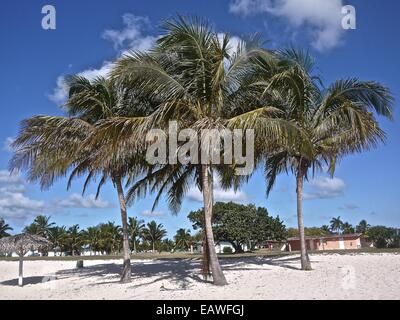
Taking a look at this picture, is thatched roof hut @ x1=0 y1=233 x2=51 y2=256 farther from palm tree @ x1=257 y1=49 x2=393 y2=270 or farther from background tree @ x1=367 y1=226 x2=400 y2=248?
background tree @ x1=367 y1=226 x2=400 y2=248

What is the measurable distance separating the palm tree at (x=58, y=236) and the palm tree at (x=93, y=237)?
3.86 meters

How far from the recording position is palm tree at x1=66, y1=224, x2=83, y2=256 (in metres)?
82.2

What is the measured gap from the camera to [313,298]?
9.61 metres

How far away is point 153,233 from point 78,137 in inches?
3141

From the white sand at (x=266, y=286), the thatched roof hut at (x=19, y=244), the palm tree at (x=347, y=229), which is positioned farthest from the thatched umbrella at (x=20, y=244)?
the palm tree at (x=347, y=229)

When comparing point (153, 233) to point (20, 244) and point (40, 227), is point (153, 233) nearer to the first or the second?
point (40, 227)

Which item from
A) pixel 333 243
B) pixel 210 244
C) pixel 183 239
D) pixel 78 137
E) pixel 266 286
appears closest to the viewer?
pixel 266 286

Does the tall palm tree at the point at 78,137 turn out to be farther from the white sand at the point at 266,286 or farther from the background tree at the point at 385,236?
the background tree at the point at 385,236

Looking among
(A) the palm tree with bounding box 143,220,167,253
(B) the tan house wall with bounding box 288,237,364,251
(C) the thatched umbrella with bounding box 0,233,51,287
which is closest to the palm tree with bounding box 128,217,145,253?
(A) the palm tree with bounding box 143,220,167,253

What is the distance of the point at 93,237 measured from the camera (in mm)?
81562

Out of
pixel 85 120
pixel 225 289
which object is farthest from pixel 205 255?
pixel 85 120

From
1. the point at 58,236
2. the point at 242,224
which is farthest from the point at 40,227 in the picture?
the point at 242,224

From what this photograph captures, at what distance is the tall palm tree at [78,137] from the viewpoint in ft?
45.8

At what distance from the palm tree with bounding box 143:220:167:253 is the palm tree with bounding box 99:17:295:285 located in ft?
263
